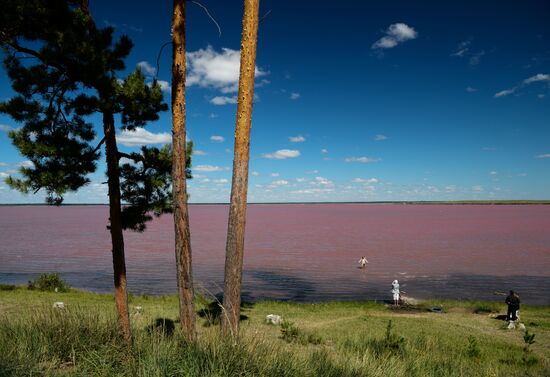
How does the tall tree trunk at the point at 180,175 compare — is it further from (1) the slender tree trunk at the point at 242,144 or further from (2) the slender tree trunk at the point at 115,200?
(2) the slender tree trunk at the point at 115,200

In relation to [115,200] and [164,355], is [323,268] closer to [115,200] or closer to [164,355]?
[115,200]

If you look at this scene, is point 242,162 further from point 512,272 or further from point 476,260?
point 476,260

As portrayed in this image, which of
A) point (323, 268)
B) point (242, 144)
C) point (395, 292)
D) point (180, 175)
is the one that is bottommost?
point (323, 268)

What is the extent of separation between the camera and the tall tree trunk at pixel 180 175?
8156mm

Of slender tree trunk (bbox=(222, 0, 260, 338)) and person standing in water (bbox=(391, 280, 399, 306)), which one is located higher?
slender tree trunk (bbox=(222, 0, 260, 338))

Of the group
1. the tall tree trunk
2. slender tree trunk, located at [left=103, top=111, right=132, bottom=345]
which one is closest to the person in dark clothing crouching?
the tall tree trunk

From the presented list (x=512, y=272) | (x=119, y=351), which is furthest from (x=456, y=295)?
(x=119, y=351)

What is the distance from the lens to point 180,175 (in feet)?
27.7

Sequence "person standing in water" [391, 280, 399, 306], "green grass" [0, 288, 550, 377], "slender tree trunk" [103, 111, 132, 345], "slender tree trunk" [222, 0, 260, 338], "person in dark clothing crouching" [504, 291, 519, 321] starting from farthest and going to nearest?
"person standing in water" [391, 280, 399, 306], "person in dark clothing crouching" [504, 291, 519, 321], "slender tree trunk" [103, 111, 132, 345], "slender tree trunk" [222, 0, 260, 338], "green grass" [0, 288, 550, 377]

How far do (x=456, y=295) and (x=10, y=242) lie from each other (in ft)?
207

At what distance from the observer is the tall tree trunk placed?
26.8 ft

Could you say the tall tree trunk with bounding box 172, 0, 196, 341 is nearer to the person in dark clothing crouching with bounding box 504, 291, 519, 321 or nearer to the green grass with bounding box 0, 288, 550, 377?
the green grass with bounding box 0, 288, 550, 377

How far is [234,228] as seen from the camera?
28.1 ft

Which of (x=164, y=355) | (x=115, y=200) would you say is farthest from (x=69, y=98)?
(x=164, y=355)
